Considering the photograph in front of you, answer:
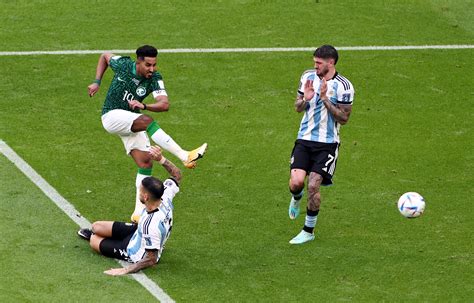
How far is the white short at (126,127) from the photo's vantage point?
15797mm

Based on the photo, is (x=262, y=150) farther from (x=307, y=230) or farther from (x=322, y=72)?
(x=322, y=72)

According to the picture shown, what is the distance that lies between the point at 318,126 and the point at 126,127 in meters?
2.53

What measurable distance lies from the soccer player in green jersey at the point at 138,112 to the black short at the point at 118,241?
0.94 meters

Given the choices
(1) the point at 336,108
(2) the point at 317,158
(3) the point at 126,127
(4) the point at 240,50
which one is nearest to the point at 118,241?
(3) the point at 126,127

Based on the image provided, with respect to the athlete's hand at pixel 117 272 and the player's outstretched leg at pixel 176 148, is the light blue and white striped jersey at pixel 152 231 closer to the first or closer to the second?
the athlete's hand at pixel 117 272

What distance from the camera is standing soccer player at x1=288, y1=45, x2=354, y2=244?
15.4 m

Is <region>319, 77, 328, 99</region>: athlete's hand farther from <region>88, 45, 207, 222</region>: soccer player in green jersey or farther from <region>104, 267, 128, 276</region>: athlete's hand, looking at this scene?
<region>104, 267, 128, 276</region>: athlete's hand

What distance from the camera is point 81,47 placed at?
72.3 feet

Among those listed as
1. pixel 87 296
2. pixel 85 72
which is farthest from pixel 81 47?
pixel 87 296

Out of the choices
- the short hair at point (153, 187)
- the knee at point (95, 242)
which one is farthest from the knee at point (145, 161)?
the short hair at point (153, 187)

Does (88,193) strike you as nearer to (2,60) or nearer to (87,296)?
(87,296)

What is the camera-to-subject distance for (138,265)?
14.5m

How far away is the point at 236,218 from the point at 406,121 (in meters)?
4.60

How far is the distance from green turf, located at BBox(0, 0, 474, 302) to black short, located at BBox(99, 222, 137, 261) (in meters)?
0.15
